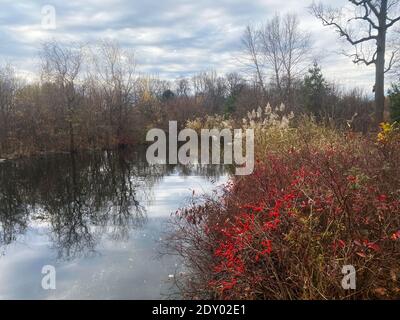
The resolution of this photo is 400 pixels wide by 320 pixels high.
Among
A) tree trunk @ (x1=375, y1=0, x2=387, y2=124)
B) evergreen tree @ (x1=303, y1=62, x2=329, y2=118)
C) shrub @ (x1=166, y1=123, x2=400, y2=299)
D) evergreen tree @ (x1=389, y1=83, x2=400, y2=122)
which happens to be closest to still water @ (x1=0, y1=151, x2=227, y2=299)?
shrub @ (x1=166, y1=123, x2=400, y2=299)

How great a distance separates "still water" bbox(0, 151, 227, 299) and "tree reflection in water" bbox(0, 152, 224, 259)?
0.02m

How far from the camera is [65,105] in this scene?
24562 mm

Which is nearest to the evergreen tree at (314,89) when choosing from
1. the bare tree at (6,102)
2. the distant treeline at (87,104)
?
the distant treeline at (87,104)

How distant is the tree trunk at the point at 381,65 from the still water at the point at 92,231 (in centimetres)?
616

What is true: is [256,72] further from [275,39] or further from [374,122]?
[374,122]

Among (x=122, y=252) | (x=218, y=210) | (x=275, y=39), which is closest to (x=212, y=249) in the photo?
(x=218, y=210)

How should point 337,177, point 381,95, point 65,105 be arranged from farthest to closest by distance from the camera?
point 65,105 → point 381,95 → point 337,177

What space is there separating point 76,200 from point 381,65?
11.5m

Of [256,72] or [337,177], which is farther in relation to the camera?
[256,72]

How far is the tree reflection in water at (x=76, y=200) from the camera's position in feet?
21.7

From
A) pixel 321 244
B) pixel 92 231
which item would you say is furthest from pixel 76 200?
pixel 321 244

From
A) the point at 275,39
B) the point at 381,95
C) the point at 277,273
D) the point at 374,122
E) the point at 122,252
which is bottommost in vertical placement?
the point at 122,252

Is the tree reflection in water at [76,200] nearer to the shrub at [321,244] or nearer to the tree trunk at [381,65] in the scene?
the shrub at [321,244]

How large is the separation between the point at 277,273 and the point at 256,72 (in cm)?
2573
